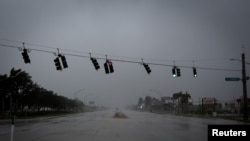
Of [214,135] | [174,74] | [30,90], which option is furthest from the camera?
[30,90]

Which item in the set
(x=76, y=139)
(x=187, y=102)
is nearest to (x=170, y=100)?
(x=187, y=102)

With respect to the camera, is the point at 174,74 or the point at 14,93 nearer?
the point at 174,74

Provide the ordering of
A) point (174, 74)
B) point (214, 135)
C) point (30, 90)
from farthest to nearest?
point (30, 90) → point (174, 74) → point (214, 135)

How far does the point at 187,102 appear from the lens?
575 feet

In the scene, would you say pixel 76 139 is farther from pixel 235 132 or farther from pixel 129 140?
pixel 235 132

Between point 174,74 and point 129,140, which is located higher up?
point 174,74

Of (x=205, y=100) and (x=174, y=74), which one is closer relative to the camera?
(x=174, y=74)

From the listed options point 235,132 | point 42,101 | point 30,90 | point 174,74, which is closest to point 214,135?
point 235,132

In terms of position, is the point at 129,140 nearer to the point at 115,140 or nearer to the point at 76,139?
the point at 115,140

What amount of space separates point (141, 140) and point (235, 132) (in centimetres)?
1403

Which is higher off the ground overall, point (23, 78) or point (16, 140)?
point (23, 78)

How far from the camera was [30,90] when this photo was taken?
89.6 m

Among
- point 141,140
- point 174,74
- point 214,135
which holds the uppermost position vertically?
point 174,74

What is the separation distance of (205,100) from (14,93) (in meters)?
55.1
